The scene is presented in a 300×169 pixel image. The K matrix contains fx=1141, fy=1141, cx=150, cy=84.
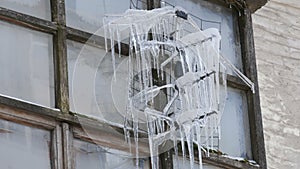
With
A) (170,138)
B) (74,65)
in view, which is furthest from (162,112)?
(74,65)

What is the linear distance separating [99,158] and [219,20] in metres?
0.98

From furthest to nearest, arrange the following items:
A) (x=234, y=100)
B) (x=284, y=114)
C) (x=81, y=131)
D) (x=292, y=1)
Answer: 1. (x=292, y=1)
2. (x=284, y=114)
3. (x=234, y=100)
4. (x=81, y=131)

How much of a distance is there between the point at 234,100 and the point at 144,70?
0.53 metres

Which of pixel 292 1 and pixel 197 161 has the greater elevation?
pixel 292 1

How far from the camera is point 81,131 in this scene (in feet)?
12.9

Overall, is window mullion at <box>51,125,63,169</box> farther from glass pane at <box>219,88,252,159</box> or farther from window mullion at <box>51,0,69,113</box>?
glass pane at <box>219,88,252,159</box>

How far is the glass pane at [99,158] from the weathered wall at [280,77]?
1.83 meters

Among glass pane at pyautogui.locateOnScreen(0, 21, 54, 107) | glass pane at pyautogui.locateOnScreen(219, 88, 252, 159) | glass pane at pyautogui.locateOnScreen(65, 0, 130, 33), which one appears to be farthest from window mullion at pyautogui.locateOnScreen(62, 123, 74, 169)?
glass pane at pyautogui.locateOnScreen(219, 88, 252, 159)

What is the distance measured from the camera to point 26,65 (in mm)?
3939

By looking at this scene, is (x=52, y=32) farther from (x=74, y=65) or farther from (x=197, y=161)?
(x=197, y=161)

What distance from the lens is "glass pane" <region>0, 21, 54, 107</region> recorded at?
3875 millimetres

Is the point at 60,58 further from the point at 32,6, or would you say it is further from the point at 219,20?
the point at 219,20

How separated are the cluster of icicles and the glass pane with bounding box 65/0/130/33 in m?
0.05

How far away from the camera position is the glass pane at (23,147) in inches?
147
